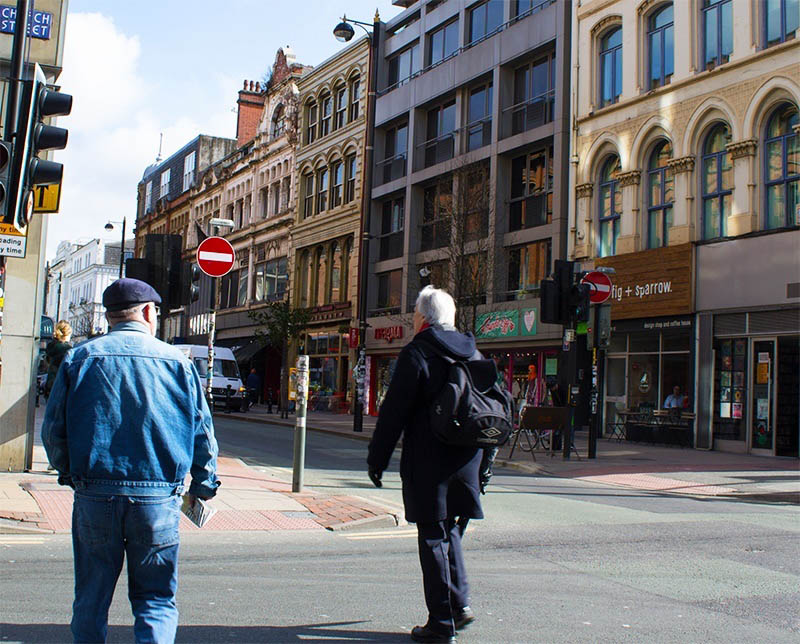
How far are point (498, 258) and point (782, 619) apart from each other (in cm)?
2473

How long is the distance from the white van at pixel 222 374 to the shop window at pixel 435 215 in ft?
30.1

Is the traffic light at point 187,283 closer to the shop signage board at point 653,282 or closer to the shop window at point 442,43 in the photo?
the shop signage board at point 653,282

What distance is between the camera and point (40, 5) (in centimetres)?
1195

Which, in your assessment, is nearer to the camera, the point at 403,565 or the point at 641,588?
the point at 641,588

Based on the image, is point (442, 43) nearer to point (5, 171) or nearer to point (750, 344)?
point (750, 344)

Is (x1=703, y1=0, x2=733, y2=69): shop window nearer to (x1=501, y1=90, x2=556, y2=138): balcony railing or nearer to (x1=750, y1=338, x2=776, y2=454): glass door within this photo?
(x1=501, y1=90, x2=556, y2=138): balcony railing

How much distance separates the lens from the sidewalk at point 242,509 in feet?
27.6

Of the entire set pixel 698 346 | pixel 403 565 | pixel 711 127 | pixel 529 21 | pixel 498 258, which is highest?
pixel 529 21

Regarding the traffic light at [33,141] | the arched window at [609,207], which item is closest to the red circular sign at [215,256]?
the traffic light at [33,141]

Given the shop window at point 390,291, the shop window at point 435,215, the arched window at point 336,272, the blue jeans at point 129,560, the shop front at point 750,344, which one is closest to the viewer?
the blue jeans at point 129,560

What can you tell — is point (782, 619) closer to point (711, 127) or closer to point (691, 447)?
point (691, 447)

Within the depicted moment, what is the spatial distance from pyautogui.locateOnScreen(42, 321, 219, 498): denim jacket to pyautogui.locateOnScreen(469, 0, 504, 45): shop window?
31.0m

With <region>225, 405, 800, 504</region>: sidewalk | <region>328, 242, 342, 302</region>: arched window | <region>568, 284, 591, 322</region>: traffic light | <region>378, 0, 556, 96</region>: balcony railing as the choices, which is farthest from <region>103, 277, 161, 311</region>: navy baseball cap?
<region>328, 242, 342, 302</region>: arched window

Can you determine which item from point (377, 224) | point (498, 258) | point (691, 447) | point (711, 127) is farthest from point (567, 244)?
point (377, 224)
